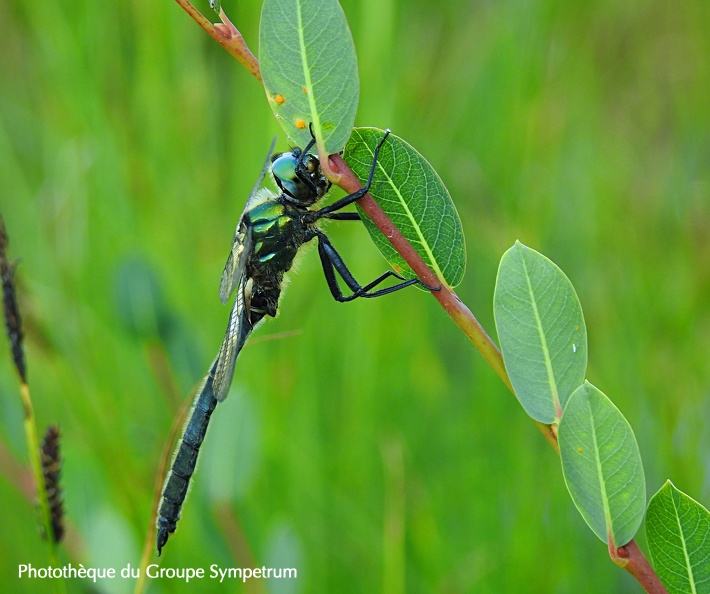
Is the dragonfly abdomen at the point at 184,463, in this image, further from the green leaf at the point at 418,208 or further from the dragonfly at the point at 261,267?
the green leaf at the point at 418,208

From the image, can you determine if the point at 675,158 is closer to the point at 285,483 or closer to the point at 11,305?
the point at 285,483

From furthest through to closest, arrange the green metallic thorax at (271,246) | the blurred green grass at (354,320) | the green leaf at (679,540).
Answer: the blurred green grass at (354,320), the green metallic thorax at (271,246), the green leaf at (679,540)

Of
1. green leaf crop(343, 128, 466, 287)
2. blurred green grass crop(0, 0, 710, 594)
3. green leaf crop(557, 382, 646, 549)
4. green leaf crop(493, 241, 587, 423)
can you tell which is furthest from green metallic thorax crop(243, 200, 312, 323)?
green leaf crop(557, 382, 646, 549)

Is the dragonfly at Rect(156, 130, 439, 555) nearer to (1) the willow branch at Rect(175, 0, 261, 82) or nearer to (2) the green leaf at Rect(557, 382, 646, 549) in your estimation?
(1) the willow branch at Rect(175, 0, 261, 82)

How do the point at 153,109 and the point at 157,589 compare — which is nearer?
the point at 157,589

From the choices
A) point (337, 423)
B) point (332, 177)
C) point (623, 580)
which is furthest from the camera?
point (337, 423)

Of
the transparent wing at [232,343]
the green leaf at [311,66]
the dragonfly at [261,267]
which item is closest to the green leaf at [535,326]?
the green leaf at [311,66]

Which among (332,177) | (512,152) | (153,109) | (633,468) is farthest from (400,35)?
(633,468)

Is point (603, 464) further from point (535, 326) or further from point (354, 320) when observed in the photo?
point (354, 320)
